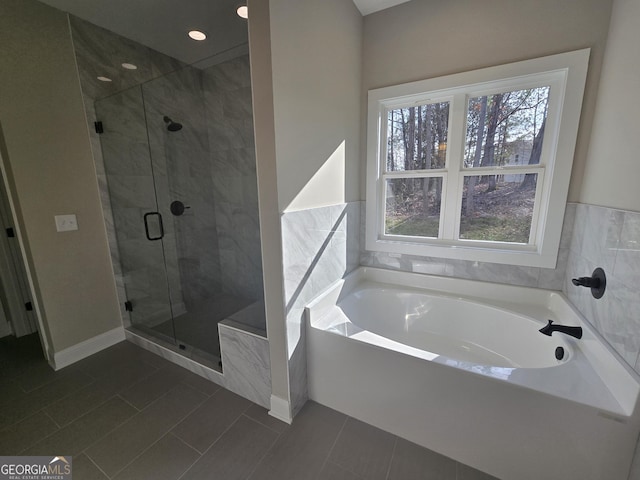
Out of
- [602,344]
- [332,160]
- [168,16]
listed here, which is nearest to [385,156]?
[332,160]

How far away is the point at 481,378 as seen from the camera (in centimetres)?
117

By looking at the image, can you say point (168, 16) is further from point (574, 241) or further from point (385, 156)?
point (574, 241)

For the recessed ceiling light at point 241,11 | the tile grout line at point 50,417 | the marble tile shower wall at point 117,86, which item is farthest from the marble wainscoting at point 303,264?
the marble tile shower wall at point 117,86

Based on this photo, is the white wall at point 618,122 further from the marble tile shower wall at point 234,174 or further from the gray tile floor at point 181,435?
the marble tile shower wall at point 234,174

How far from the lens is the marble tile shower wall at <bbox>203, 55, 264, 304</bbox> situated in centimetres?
234

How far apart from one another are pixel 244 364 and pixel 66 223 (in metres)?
1.77

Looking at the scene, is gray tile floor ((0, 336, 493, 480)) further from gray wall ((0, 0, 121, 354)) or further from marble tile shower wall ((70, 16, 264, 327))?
marble tile shower wall ((70, 16, 264, 327))

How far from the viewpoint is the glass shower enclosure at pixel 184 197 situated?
2.25m

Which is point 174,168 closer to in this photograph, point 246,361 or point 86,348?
point 86,348

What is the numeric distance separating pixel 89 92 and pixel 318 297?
244cm

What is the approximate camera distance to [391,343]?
4.69 feet

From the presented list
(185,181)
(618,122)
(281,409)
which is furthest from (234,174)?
(618,122)

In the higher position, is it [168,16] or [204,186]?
[168,16]

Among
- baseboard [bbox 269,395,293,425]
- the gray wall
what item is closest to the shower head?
the gray wall
